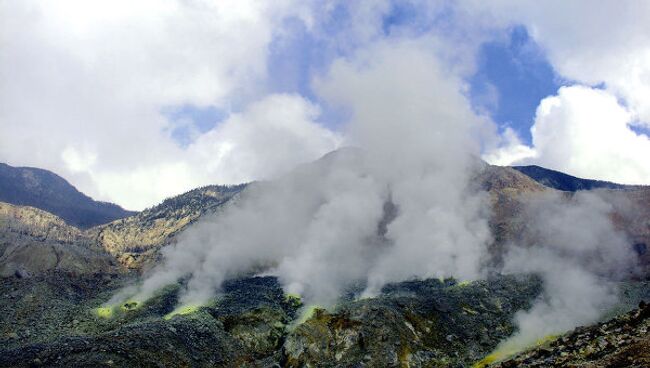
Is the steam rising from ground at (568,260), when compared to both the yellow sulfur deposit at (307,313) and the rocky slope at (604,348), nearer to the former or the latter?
the rocky slope at (604,348)

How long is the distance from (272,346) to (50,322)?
101ft

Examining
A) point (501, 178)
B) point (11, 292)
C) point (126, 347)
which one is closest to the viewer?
point (126, 347)

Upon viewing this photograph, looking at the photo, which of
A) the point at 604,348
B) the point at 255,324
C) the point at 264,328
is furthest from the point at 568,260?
the point at 604,348

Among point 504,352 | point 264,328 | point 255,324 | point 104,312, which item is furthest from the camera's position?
point 104,312

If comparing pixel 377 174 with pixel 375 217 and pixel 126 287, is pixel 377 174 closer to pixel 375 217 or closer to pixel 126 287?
pixel 375 217

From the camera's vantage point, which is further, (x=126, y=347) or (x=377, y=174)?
(x=377, y=174)

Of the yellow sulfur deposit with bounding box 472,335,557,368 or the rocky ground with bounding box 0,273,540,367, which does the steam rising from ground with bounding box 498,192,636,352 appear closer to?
the yellow sulfur deposit with bounding box 472,335,557,368

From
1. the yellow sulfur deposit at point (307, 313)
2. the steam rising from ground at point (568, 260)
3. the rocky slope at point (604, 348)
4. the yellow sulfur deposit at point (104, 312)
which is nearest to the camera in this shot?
the rocky slope at point (604, 348)

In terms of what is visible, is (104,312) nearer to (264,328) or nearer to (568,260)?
(264,328)

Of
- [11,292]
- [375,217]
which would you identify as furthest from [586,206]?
[11,292]

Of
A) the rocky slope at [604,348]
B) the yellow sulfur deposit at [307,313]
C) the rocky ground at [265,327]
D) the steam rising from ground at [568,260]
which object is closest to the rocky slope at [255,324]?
the rocky ground at [265,327]

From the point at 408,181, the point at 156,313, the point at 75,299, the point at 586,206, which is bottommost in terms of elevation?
the point at 156,313

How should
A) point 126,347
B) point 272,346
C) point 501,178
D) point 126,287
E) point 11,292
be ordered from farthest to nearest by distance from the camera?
point 501,178 → point 126,287 → point 11,292 → point 272,346 → point 126,347

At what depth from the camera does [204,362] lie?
176 ft
